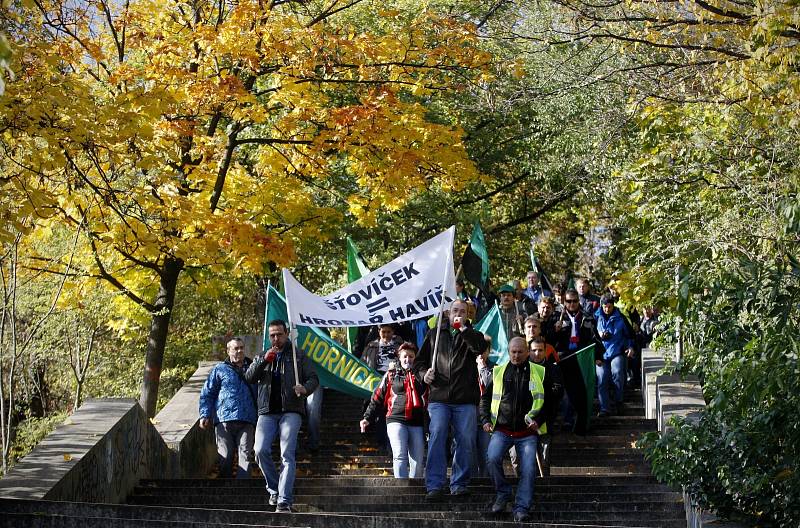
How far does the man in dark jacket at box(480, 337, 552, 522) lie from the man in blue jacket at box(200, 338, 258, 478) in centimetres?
336

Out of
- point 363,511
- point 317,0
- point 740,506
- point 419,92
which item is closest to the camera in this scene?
point 740,506

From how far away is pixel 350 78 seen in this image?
17844 mm

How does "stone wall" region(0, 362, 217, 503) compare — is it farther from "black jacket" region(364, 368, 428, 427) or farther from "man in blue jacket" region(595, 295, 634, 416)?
"man in blue jacket" region(595, 295, 634, 416)

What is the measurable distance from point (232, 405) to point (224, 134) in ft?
16.2

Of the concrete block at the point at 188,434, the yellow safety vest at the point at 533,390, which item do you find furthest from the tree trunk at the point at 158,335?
the yellow safety vest at the point at 533,390

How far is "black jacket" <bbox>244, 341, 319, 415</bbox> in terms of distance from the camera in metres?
12.0

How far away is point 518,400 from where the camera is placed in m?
11.4

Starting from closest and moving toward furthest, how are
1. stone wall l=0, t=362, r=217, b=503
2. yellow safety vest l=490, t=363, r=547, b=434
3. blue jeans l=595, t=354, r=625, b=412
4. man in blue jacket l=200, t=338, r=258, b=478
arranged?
stone wall l=0, t=362, r=217, b=503
yellow safety vest l=490, t=363, r=547, b=434
man in blue jacket l=200, t=338, r=258, b=478
blue jeans l=595, t=354, r=625, b=412

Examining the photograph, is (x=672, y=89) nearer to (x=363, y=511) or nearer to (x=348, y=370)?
(x=348, y=370)

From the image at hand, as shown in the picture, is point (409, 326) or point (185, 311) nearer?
point (409, 326)

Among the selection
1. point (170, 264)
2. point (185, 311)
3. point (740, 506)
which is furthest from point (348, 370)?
point (185, 311)

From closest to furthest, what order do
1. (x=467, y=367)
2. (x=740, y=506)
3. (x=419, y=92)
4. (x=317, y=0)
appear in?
1. (x=740, y=506)
2. (x=467, y=367)
3. (x=419, y=92)
4. (x=317, y=0)

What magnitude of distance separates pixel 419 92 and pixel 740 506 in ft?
29.0

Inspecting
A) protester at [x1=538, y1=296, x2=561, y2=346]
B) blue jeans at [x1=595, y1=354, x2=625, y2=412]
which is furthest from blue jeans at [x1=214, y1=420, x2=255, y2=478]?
blue jeans at [x1=595, y1=354, x2=625, y2=412]
